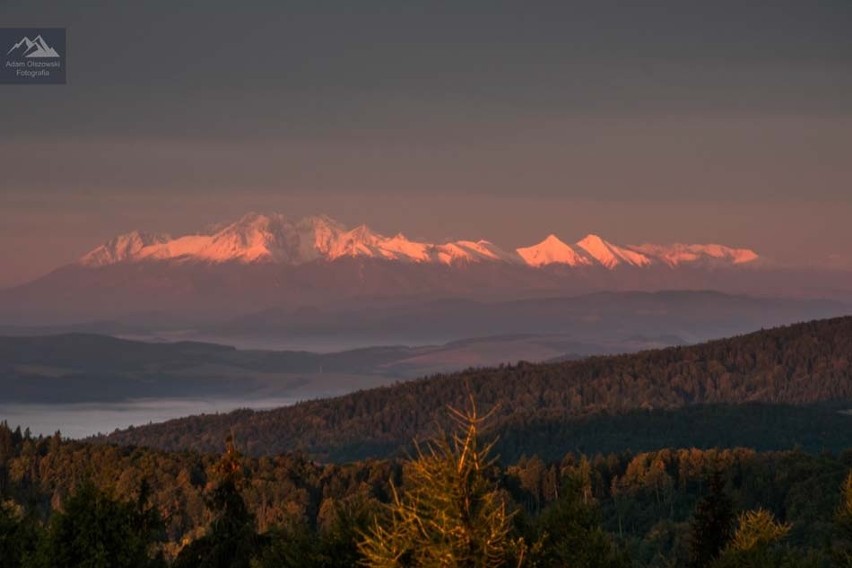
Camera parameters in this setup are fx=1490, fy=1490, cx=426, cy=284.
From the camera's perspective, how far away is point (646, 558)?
160m

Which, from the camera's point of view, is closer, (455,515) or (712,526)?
(455,515)

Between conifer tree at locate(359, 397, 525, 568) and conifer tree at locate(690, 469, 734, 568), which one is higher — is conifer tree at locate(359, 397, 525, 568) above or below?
above

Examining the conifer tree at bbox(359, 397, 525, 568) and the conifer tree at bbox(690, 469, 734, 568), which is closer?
the conifer tree at bbox(359, 397, 525, 568)

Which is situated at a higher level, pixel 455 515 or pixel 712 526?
pixel 455 515

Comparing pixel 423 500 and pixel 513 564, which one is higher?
pixel 423 500

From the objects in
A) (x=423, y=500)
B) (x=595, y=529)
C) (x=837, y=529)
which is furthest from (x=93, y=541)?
(x=837, y=529)

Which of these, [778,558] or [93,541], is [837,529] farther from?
[93,541]

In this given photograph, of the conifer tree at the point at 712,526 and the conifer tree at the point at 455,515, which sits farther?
the conifer tree at the point at 712,526

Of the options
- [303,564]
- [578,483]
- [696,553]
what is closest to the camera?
[303,564]

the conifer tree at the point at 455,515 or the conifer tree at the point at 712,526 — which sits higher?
the conifer tree at the point at 455,515

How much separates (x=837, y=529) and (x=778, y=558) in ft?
67.4

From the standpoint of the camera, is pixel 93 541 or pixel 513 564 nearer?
pixel 513 564

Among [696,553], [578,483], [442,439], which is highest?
[442,439]

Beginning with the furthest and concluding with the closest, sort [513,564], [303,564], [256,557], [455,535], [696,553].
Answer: [696,553]
[256,557]
[303,564]
[513,564]
[455,535]
